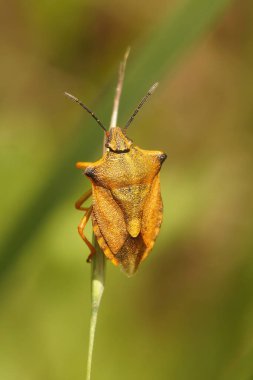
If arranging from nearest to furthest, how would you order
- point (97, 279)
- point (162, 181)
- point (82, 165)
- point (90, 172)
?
point (97, 279) → point (82, 165) → point (90, 172) → point (162, 181)

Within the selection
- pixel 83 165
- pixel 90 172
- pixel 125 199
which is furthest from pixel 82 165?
pixel 125 199

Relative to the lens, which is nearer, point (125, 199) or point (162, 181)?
point (125, 199)

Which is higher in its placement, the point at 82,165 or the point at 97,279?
the point at 82,165

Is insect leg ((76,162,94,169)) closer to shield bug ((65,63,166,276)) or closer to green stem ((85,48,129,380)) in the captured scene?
shield bug ((65,63,166,276))

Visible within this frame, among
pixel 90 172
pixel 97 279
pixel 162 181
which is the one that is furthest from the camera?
pixel 162 181

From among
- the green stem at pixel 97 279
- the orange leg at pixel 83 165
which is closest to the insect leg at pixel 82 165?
the orange leg at pixel 83 165

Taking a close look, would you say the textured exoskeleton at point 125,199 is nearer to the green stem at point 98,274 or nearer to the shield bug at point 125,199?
the shield bug at point 125,199

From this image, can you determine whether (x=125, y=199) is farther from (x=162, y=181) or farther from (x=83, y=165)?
(x=162, y=181)
